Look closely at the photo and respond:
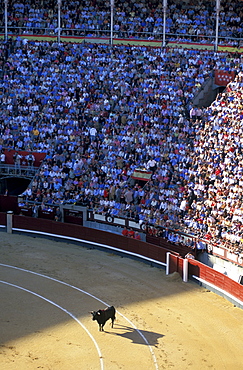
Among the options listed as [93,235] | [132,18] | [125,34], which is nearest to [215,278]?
[93,235]

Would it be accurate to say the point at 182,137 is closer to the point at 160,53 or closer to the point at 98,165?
the point at 98,165

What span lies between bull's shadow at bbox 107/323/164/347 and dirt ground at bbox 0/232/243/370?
0.10 feet

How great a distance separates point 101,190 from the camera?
31.2 meters

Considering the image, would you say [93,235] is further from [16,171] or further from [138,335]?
[138,335]

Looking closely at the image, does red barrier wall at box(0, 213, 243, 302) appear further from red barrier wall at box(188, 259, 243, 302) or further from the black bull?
the black bull

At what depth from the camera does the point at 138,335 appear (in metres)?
18.5

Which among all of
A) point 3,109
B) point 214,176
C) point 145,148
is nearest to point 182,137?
point 145,148

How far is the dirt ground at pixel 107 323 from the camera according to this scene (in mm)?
16938

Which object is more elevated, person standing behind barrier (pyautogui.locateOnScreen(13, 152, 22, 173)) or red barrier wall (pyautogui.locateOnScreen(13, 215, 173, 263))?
person standing behind barrier (pyautogui.locateOnScreen(13, 152, 22, 173))

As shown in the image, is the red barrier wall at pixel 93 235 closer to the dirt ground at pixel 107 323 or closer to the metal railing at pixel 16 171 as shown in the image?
the dirt ground at pixel 107 323

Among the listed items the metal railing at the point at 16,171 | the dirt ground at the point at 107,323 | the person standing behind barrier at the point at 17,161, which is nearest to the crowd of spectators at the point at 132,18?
the person standing behind barrier at the point at 17,161

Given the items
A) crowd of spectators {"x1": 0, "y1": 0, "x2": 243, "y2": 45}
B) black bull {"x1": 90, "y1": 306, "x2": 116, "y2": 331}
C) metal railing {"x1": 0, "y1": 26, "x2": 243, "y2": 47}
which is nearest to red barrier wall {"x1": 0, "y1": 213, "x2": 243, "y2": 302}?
black bull {"x1": 90, "y1": 306, "x2": 116, "y2": 331}

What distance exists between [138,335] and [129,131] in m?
17.2

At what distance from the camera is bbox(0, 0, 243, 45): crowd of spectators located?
41.6 m
